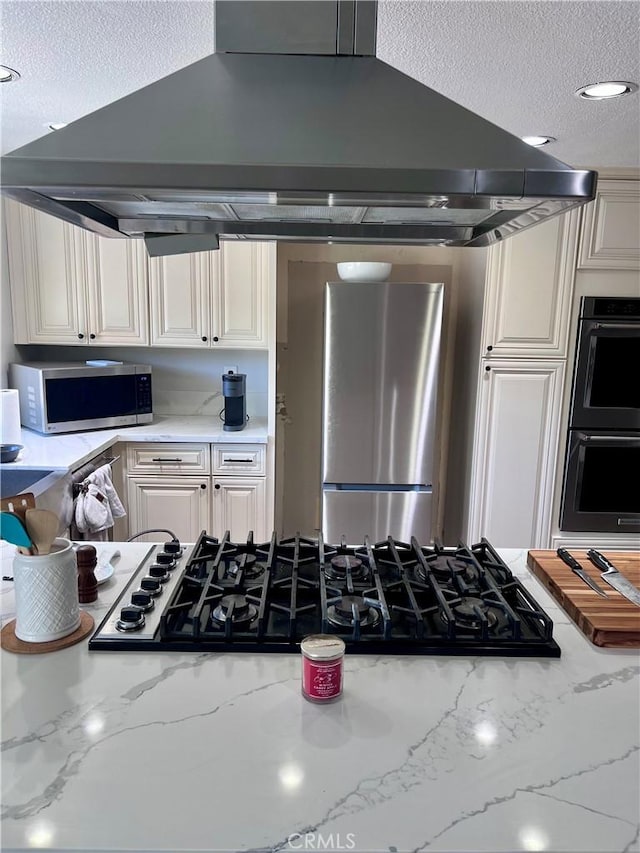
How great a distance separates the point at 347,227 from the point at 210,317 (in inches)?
70.4

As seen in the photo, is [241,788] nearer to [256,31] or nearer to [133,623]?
[133,623]

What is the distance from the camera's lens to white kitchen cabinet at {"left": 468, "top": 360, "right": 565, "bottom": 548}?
2816 millimetres

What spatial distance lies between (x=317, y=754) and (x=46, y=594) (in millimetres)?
549

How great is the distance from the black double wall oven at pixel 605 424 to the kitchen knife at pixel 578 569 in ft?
5.17

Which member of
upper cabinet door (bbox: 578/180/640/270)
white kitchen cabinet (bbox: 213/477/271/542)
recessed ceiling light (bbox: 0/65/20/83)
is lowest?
white kitchen cabinet (bbox: 213/477/271/542)

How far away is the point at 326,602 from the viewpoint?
1148mm

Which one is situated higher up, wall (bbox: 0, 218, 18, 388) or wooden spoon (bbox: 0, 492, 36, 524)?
wall (bbox: 0, 218, 18, 388)

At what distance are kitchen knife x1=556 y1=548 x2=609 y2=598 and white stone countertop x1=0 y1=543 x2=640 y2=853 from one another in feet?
0.57

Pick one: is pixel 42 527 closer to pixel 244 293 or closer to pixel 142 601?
pixel 142 601

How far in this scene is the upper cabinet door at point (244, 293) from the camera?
291cm

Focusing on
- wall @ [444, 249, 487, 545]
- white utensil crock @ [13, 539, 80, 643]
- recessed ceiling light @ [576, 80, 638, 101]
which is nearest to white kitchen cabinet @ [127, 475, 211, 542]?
wall @ [444, 249, 487, 545]

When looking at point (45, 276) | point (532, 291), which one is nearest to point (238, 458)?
point (45, 276)

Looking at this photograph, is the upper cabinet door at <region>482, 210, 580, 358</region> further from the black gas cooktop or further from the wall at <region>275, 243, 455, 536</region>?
the black gas cooktop

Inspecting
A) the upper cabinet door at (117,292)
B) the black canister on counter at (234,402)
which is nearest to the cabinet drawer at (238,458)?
the black canister on counter at (234,402)
